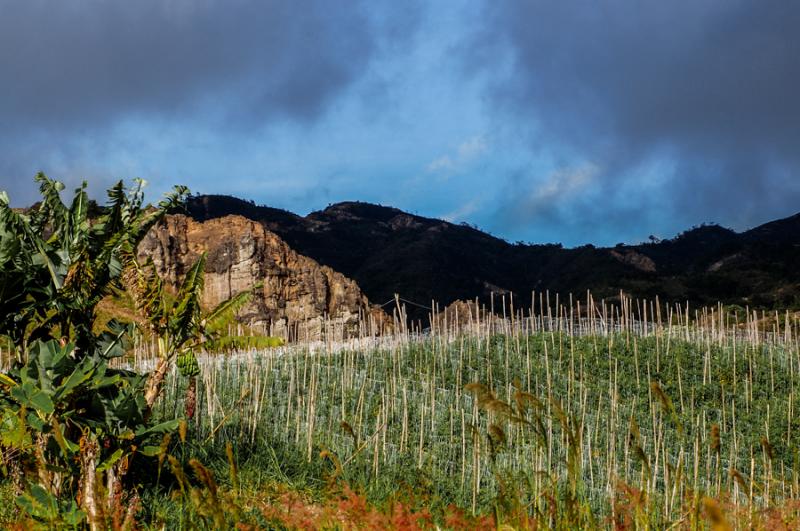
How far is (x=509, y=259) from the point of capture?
204 feet

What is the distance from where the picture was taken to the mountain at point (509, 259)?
124 feet

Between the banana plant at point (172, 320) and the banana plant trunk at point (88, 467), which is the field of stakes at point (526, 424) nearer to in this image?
the banana plant at point (172, 320)

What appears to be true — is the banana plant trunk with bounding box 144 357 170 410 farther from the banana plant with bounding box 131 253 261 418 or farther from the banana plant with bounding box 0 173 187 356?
the banana plant with bounding box 0 173 187 356

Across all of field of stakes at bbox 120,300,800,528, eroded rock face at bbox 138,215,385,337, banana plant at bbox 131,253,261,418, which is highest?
eroded rock face at bbox 138,215,385,337

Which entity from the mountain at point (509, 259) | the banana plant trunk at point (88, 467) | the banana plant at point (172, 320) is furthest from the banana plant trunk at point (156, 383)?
the mountain at point (509, 259)

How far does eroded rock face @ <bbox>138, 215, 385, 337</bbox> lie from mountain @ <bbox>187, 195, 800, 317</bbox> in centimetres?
1209

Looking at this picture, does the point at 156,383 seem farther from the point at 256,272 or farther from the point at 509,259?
the point at 509,259

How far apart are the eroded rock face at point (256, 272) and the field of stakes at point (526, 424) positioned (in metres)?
17.6

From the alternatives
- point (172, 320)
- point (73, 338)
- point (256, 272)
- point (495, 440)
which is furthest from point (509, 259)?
point (495, 440)

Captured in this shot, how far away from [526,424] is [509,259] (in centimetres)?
6033

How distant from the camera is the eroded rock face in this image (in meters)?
30.8

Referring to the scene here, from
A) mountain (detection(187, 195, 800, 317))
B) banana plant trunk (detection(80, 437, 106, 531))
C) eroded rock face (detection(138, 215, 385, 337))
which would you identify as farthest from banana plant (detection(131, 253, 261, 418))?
mountain (detection(187, 195, 800, 317))

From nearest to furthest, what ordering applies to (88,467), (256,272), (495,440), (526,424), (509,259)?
(495,440)
(526,424)
(88,467)
(256,272)
(509,259)

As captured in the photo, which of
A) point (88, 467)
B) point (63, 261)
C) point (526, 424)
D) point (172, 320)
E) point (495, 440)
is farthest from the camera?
point (172, 320)
